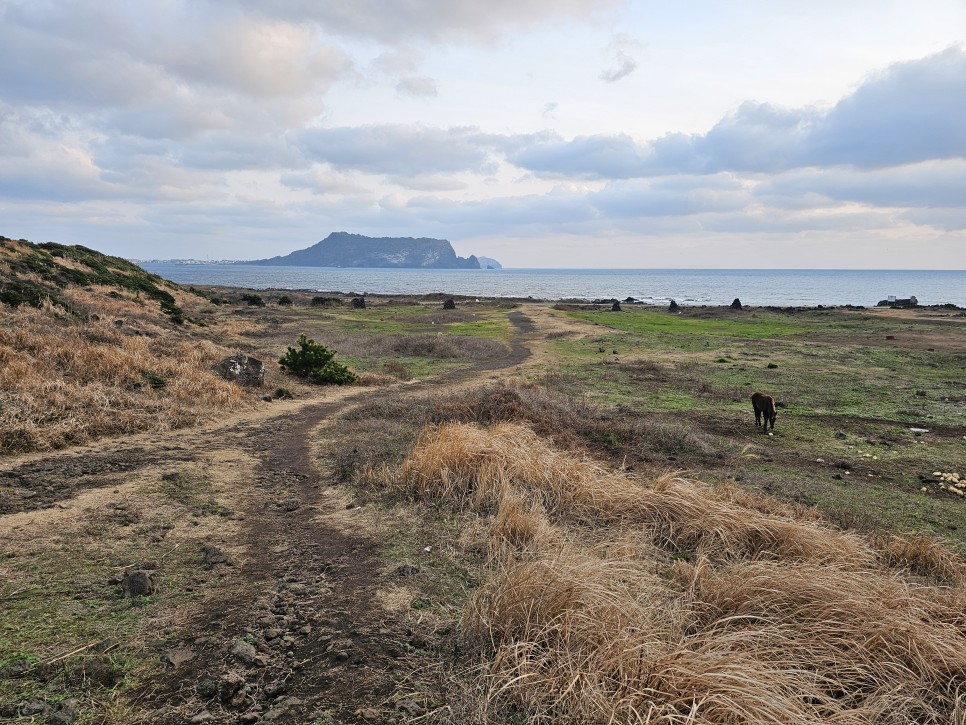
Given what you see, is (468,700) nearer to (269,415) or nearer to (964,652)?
(964,652)

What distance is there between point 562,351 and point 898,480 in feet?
69.9

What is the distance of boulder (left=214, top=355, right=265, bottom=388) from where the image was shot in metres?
16.3

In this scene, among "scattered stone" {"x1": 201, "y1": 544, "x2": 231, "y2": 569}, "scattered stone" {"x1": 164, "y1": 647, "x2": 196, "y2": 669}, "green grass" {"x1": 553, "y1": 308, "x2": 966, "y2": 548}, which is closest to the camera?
"scattered stone" {"x1": 164, "y1": 647, "x2": 196, "y2": 669}

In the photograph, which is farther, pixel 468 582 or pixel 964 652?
pixel 468 582

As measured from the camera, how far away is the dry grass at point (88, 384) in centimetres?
998

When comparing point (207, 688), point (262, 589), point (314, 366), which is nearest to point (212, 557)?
point (262, 589)

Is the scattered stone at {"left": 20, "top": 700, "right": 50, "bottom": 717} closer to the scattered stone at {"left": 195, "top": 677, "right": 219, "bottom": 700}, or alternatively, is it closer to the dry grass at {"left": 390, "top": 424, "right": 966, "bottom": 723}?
the scattered stone at {"left": 195, "top": 677, "right": 219, "bottom": 700}

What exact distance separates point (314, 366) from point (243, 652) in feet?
52.0

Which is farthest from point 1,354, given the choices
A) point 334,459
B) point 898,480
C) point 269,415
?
point 898,480

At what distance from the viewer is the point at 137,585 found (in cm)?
516

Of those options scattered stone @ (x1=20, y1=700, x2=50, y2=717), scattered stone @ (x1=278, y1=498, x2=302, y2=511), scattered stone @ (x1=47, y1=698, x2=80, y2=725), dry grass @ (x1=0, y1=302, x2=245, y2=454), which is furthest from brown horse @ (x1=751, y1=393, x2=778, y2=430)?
scattered stone @ (x1=20, y1=700, x2=50, y2=717)

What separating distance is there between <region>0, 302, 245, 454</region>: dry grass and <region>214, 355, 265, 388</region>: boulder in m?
0.48

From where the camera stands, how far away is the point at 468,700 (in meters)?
3.74

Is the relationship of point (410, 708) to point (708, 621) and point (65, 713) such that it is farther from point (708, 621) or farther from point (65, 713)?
point (708, 621)
